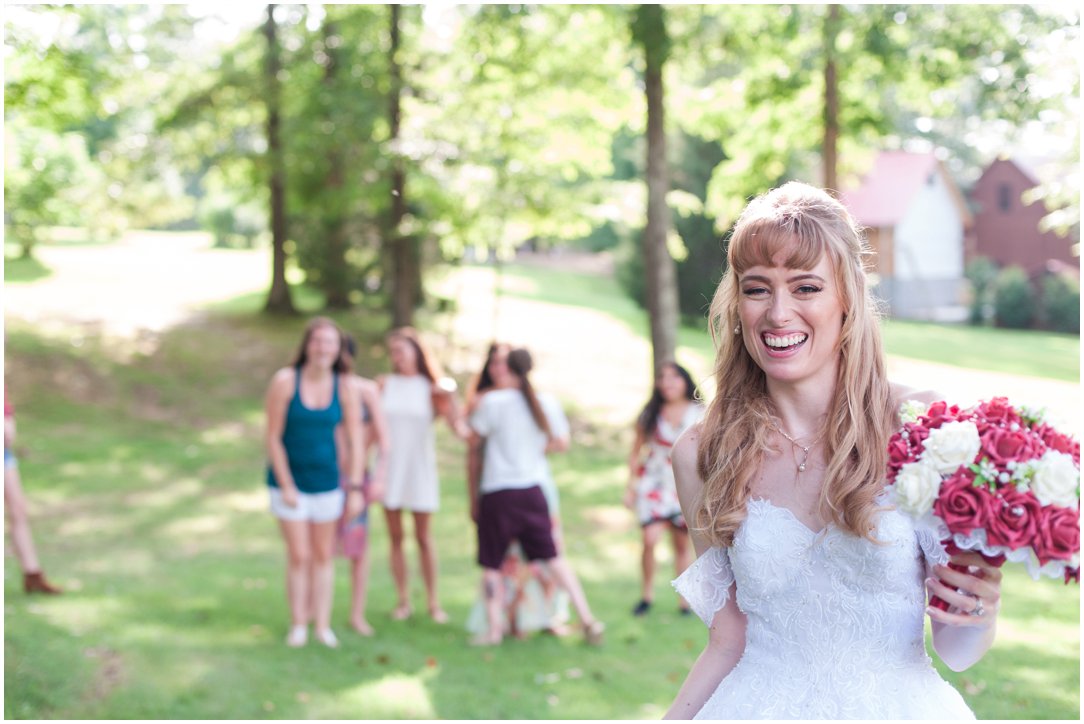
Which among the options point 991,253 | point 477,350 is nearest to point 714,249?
point 477,350

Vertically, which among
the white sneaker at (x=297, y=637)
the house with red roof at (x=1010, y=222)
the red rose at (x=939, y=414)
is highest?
the house with red roof at (x=1010, y=222)

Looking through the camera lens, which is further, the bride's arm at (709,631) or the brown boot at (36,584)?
the brown boot at (36,584)

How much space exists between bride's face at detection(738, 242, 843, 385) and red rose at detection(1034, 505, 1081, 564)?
0.66m

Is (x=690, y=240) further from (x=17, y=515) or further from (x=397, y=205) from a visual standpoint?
(x=17, y=515)

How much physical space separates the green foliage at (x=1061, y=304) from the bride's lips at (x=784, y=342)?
38.6 m

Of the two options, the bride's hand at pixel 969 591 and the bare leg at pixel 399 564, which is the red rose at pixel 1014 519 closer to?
the bride's hand at pixel 969 591

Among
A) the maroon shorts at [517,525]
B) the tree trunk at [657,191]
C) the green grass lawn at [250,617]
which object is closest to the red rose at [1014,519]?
the green grass lawn at [250,617]

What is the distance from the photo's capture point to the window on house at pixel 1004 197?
1907 inches

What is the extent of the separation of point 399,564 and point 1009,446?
22.3 ft

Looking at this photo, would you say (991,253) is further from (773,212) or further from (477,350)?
(773,212)

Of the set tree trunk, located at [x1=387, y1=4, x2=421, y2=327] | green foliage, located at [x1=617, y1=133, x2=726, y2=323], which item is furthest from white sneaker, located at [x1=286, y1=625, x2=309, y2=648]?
green foliage, located at [x1=617, y1=133, x2=726, y2=323]

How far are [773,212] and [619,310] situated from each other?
3338 cm

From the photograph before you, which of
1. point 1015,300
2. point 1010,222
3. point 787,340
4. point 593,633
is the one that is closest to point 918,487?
point 787,340

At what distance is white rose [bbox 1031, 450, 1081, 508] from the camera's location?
238 cm
